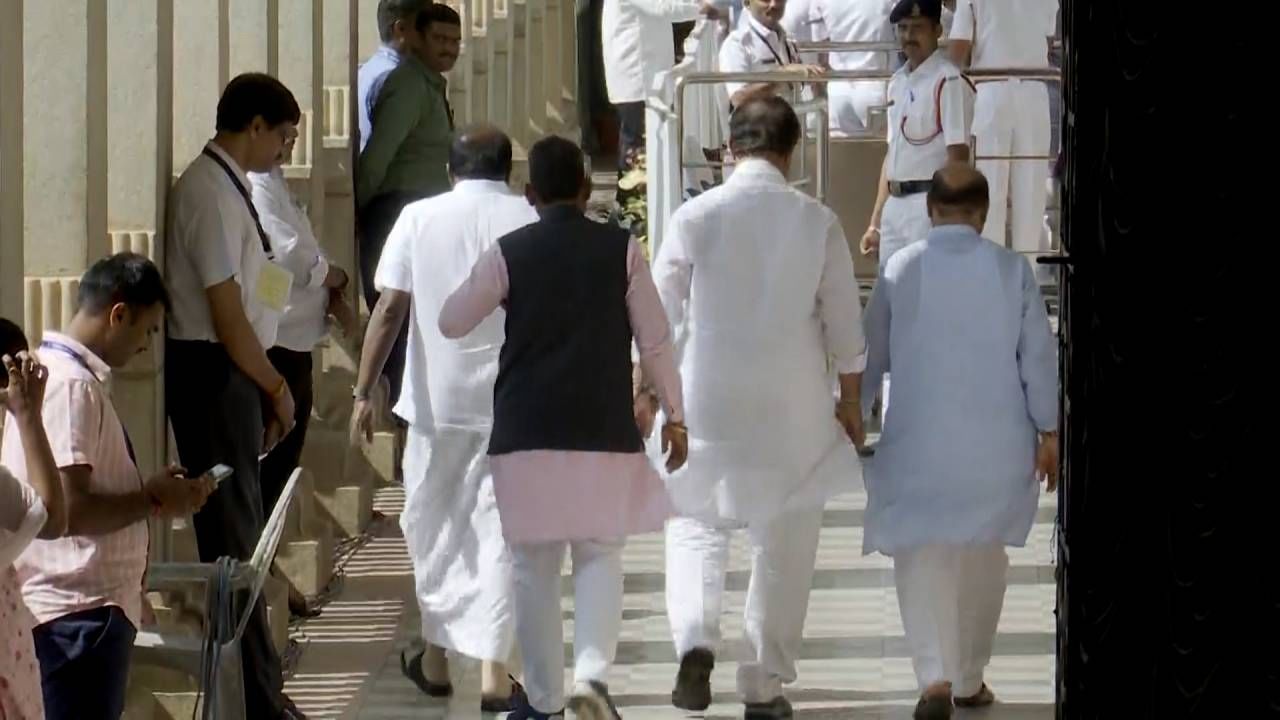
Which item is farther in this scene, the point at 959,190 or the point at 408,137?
the point at 408,137

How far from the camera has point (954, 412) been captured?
8.59m

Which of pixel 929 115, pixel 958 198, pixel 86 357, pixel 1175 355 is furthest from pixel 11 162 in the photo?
pixel 929 115

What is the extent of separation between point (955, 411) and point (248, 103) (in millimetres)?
2230

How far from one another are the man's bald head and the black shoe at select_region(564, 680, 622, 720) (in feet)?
5.66

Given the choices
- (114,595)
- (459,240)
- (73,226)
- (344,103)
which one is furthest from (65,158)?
(344,103)

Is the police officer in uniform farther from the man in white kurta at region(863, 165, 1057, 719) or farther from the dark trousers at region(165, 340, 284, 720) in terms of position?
the dark trousers at region(165, 340, 284, 720)

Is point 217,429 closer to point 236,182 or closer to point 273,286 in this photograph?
point 273,286

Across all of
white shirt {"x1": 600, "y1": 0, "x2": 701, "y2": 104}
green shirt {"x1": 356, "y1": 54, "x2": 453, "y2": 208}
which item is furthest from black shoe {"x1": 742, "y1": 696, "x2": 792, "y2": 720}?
white shirt {"x1": 600, "y1": 0, "x2": 701, "y2": 104}

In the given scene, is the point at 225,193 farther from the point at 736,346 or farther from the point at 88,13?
the point at 736,346

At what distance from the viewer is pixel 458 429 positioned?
29.5 ft

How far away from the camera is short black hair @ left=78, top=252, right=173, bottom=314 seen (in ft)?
21.1

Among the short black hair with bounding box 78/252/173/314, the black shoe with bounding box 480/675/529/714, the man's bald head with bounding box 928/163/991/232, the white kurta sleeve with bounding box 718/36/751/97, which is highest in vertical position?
the white kurta sleeve with bounding box 718/36/751/97

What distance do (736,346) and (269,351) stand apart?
192 centimetres

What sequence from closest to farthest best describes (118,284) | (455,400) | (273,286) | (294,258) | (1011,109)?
(118,284)
(273,286)
(455,400)
(294,258)
(1011,109)
